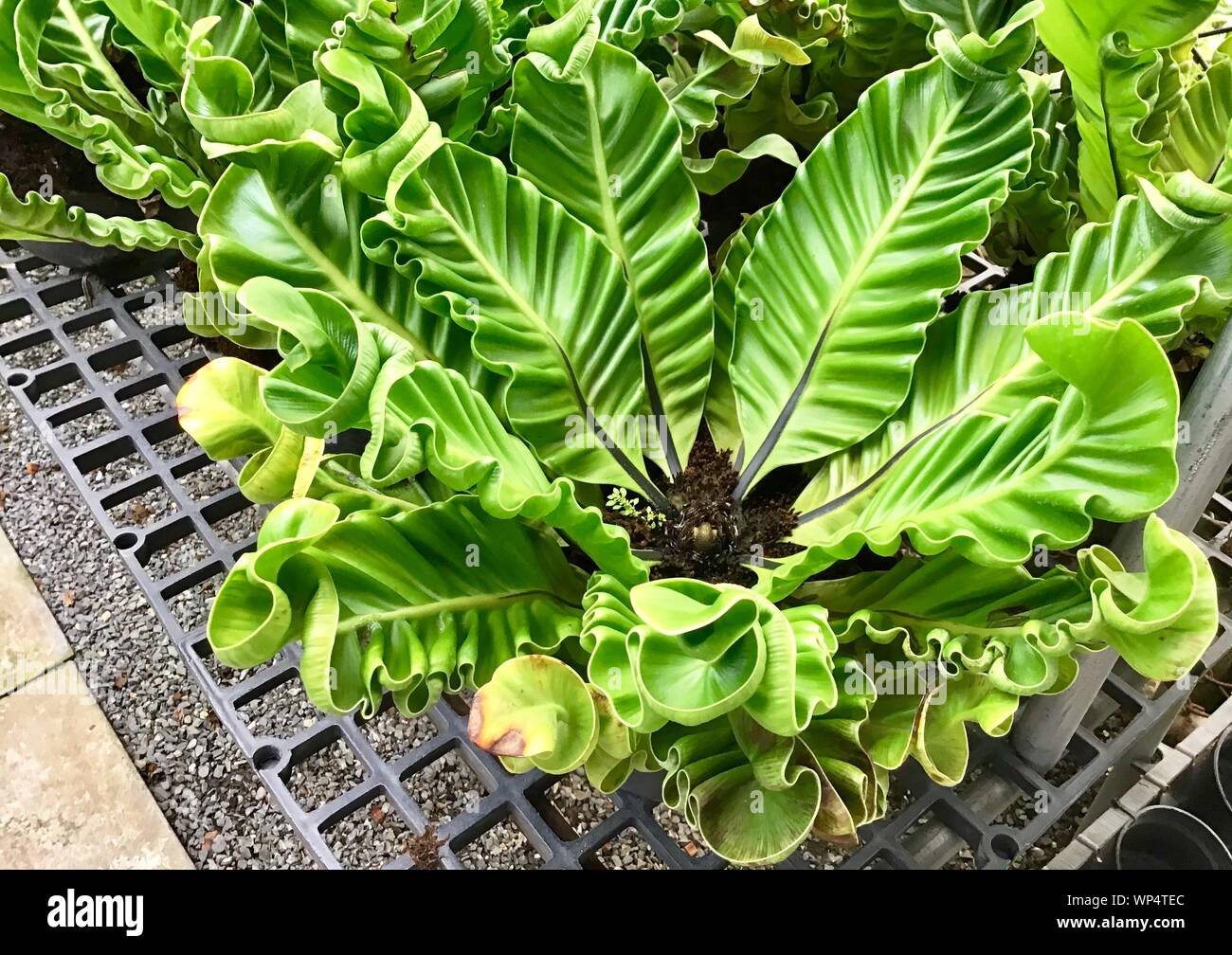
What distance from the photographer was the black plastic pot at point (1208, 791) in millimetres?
974

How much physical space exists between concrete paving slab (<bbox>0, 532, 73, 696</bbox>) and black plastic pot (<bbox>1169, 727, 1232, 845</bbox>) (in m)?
1.60

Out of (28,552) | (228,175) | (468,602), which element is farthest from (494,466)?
(28,552)

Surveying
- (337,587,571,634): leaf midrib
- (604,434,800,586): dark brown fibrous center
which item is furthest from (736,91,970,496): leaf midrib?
(337,587,571,634): leaf midrib

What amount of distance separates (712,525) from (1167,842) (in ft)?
1.93

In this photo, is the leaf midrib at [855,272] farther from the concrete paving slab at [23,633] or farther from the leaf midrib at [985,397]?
the concrete paving slab at [23,633]

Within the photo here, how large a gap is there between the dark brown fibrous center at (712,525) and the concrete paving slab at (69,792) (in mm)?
881

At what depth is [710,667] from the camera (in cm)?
57

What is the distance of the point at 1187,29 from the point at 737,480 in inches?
20.0

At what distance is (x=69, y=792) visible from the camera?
1.33 metres

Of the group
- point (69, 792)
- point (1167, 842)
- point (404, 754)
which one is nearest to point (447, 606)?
point (404, 754)

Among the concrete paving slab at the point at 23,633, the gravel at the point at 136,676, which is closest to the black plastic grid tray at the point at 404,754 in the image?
the gravel at the point at 136,676

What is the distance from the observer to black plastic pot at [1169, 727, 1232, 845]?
97cm
